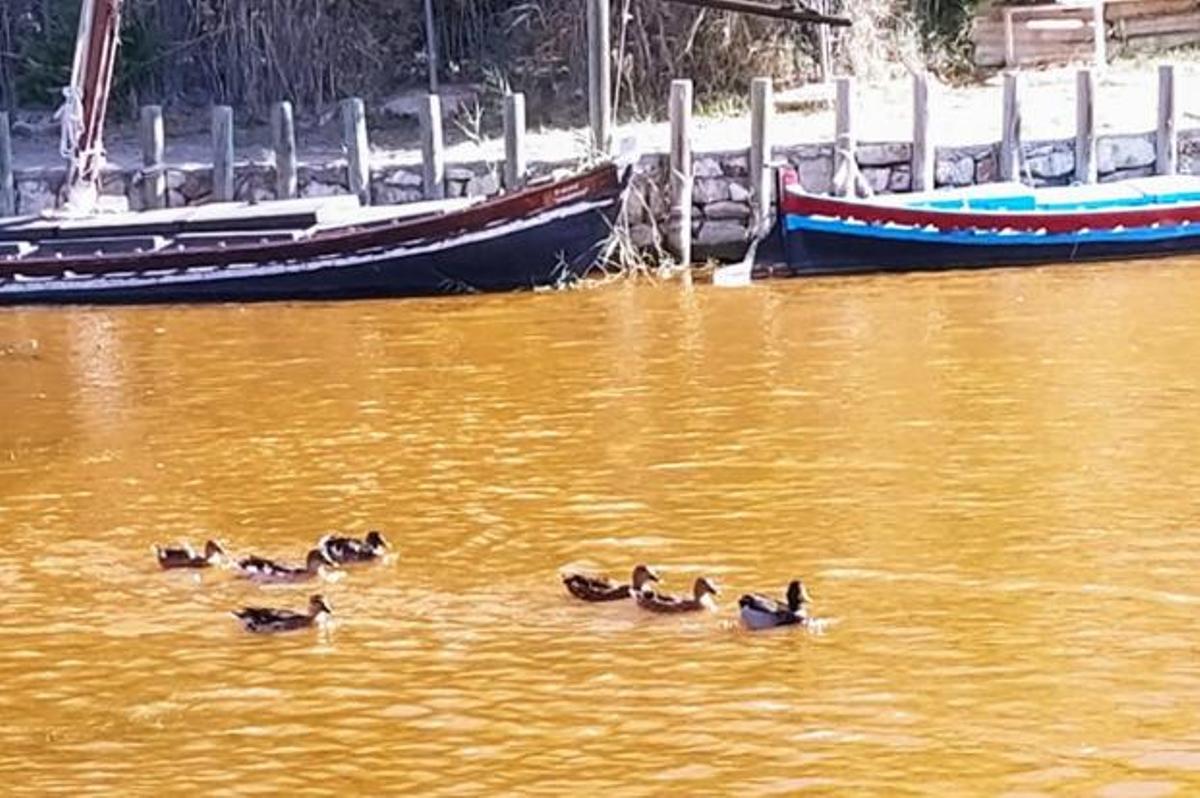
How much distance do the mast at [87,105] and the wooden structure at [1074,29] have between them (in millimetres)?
9770

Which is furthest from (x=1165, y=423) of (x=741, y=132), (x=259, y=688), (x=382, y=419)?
(x=741, y=132)

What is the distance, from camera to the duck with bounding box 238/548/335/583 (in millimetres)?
9148

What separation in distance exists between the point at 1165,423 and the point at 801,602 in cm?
409

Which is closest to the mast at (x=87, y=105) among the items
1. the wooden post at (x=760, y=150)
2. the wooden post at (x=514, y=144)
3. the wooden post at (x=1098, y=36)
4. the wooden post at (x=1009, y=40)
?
the wooden post at (x=514, y=144)

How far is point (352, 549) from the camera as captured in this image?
9.31 metres

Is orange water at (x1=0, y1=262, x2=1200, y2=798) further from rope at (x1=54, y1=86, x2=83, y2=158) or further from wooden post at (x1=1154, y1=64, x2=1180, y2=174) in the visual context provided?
rope at (x1=54, y1=86, x2=83, y2=158)

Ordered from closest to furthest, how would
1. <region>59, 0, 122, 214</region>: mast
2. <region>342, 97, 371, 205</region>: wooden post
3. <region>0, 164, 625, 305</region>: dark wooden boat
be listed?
<region>0, 164, 625, 305</region>: dark wooden boat, <region>59, 0, 122, 214</region>: mast, <region>342, 97, 371, 205</region>: wooden post

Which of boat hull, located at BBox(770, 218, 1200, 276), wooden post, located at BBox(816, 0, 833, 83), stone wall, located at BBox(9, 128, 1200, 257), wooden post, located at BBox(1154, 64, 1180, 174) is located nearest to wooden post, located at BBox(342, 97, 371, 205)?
stone wall, located at BBox(9, 128, 1200, 257)

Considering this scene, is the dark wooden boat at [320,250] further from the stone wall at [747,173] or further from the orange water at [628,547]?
the orange water at [628,547]

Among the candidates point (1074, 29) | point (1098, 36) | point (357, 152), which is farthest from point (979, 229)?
point (1074, 29)

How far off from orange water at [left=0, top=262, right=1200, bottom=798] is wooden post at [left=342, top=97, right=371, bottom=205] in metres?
3.66

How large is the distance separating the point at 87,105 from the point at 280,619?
11.6 m

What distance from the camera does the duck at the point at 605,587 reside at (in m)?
8.52

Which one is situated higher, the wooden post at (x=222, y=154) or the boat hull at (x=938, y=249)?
the wooden post at (x=222, y=154)
